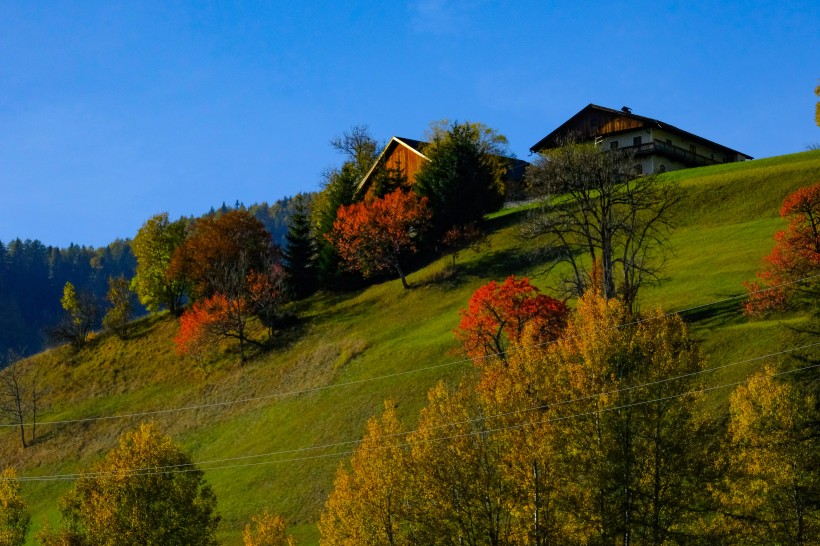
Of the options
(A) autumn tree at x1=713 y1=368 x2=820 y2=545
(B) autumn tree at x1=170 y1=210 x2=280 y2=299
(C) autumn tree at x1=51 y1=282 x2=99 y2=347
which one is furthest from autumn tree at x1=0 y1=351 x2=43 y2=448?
(A) autumn tree at x1=713 y1=368 x2=820 y2=545

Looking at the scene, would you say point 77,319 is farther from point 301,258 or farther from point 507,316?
point 507,316

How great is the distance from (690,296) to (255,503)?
30557 mm

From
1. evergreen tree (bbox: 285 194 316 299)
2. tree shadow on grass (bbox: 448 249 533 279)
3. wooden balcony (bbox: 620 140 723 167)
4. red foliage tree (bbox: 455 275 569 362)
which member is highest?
wooden balcony (bbox: 620 140 723 167)

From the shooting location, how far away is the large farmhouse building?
3962 inches

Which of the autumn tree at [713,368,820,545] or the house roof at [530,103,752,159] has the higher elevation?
the house roof at [530,103,752,159]

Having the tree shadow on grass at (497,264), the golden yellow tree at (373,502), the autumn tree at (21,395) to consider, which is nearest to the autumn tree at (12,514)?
the golden yellow tree at (373,502)

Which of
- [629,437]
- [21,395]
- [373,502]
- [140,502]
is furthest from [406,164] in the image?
[629,437]

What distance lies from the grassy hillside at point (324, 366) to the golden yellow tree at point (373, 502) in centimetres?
1016

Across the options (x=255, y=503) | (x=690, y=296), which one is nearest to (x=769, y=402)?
(x=690, y=296)

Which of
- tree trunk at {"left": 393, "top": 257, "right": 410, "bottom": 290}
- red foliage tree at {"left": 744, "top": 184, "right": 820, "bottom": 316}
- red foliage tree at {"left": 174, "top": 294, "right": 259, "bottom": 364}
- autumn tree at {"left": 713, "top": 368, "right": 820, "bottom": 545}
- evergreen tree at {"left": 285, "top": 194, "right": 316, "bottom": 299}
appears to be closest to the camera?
autumn tree at {"left": 713, "top": 368, "right": 820, "bottom": 545}

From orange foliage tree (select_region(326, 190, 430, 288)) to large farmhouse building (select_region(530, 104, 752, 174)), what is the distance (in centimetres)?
2106

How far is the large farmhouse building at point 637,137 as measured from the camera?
100625 millimetres

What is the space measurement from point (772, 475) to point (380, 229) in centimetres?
5928

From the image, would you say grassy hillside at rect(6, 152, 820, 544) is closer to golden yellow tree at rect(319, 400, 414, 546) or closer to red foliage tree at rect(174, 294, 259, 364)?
red foliage tree at rect(174, 294, 259, 364)
